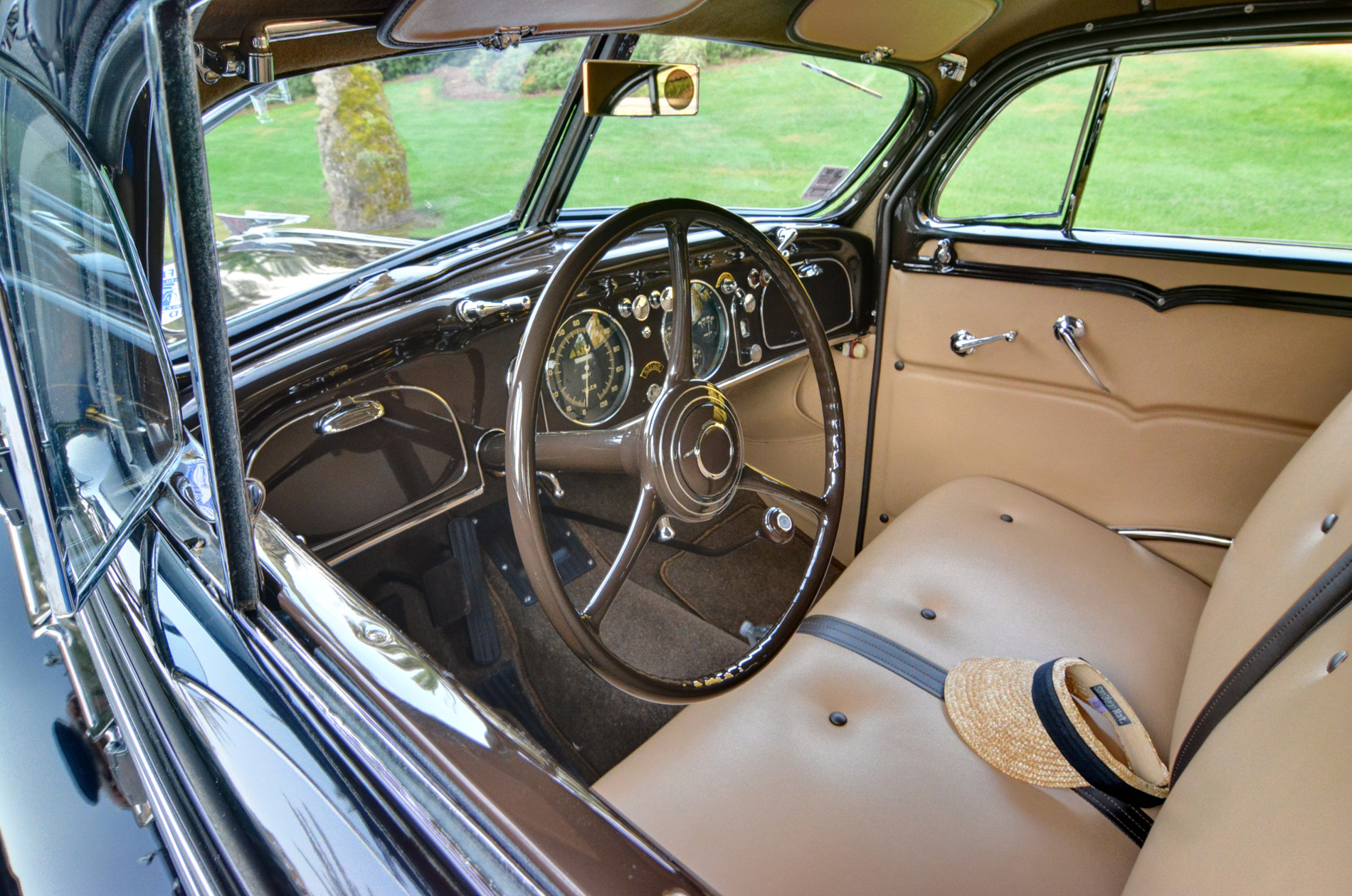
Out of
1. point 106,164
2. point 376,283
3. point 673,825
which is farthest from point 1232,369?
point 106,164

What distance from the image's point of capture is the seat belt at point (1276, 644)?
35.0 inches

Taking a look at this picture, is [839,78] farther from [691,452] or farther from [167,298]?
[167,298]

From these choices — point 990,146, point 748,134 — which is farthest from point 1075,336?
point 748,134

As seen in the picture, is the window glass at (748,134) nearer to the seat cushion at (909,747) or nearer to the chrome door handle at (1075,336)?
the chrome door handle at (1075,336)

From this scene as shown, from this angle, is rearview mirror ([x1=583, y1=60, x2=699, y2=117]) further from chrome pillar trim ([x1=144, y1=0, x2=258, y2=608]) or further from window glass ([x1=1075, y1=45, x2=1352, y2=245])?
window glass ([x1=1075, y1=45, x2=1352, y2=245])

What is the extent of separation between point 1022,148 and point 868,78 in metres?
0.45

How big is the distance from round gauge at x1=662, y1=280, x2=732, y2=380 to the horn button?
0.78 m

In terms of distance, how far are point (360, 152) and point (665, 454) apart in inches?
32.2

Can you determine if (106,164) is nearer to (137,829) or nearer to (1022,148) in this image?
(137,829)

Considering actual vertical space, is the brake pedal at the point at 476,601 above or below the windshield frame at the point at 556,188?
below

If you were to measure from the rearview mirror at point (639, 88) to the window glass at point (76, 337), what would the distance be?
639 mm

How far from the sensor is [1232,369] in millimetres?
1763

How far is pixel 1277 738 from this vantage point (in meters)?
0.76

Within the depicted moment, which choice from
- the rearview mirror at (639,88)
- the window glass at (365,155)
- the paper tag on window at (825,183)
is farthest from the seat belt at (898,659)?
the paper tag on window at (825,183)
